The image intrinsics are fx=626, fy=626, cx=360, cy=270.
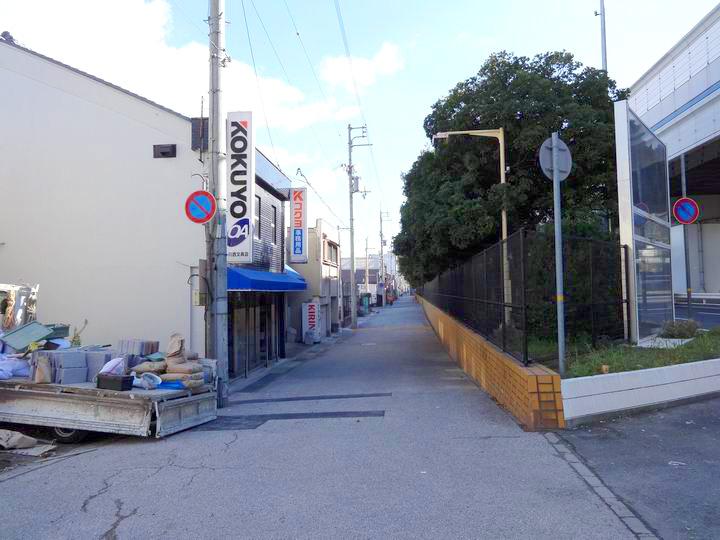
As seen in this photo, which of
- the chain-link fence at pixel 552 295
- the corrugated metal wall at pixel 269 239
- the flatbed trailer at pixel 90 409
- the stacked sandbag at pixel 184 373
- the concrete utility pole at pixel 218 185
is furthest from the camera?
the corrugated metal wall at pixel 269 239

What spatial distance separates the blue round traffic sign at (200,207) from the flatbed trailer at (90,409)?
3.11m

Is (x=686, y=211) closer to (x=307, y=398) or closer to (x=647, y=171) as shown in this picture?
(x=647, y=171)

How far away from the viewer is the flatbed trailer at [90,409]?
8.06 m

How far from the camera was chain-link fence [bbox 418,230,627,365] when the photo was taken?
32.7 ft

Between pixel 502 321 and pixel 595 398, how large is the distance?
7.99 ft

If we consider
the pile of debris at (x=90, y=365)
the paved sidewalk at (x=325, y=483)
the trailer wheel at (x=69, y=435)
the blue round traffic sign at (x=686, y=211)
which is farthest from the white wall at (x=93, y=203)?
the blue round traffic sign at (x=686, y=211)

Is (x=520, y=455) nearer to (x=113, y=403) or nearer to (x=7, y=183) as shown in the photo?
(x=113, y=403)

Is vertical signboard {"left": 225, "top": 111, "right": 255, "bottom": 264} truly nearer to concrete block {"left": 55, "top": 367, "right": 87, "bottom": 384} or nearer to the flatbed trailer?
concrete block {"left": 55, "top": 367, "right": 87, "bottom": 384}

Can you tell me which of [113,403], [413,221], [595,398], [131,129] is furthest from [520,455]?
[413,221]

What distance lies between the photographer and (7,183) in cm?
1373

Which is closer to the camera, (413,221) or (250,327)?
(250,327)

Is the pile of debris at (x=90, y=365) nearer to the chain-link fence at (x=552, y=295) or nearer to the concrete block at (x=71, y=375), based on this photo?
the concrete block at (x=71, y=375)

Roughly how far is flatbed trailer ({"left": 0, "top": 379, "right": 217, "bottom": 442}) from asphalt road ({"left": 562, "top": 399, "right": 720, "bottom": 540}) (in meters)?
5.07

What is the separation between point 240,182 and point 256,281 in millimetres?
A: 2581
